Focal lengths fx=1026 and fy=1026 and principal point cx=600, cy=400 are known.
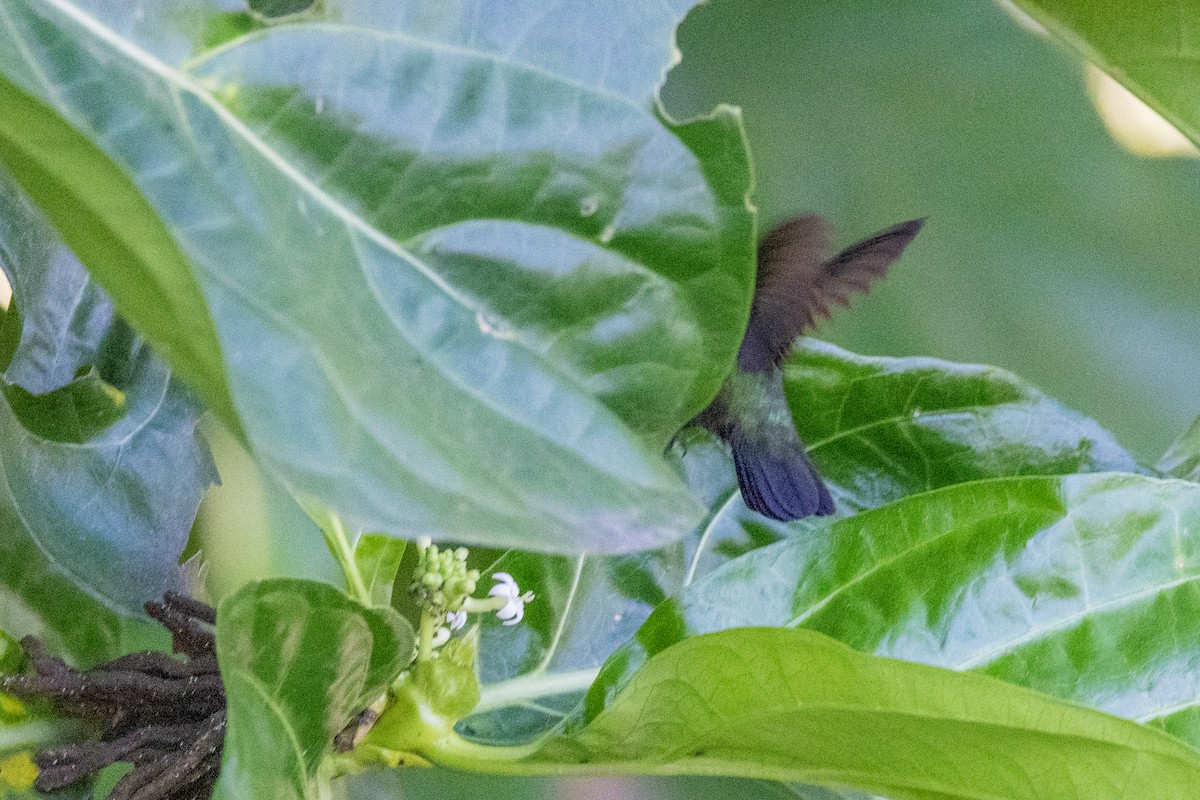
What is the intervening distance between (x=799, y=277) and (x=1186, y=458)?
0.22m

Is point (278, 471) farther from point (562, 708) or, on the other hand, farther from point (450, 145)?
point (562, 708)

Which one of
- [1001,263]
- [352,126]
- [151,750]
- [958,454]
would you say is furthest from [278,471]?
[1001,263]

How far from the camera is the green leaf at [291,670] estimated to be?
0.92 ft

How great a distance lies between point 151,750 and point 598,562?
198mm

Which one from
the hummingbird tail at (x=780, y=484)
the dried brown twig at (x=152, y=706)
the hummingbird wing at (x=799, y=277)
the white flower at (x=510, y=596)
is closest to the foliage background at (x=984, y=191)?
the hummingbird wing at (x=799, y=277)

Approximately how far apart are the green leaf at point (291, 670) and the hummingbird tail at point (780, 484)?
201 millimetres

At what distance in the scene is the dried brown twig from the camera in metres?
0.37

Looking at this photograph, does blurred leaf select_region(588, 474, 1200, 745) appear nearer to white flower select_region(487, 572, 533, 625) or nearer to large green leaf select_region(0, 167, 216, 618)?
white flower select_region(487, 572, 533, 625)

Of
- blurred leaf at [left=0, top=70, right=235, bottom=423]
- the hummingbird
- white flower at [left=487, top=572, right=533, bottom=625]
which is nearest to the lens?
blurred leaf at [left=0, top=70, right=235, bottom=423]

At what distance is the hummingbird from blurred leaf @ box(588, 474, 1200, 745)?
0.13m

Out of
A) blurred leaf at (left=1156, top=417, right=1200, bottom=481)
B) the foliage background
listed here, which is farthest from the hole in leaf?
blurred leaf at (left=1156, top=417, right=1200, bottom=481)

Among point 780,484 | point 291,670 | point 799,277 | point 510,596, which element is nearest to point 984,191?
point 799,277

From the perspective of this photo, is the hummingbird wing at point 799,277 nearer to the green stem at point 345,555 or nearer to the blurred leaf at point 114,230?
the green stem at point 345,555

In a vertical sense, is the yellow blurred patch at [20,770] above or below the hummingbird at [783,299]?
below
